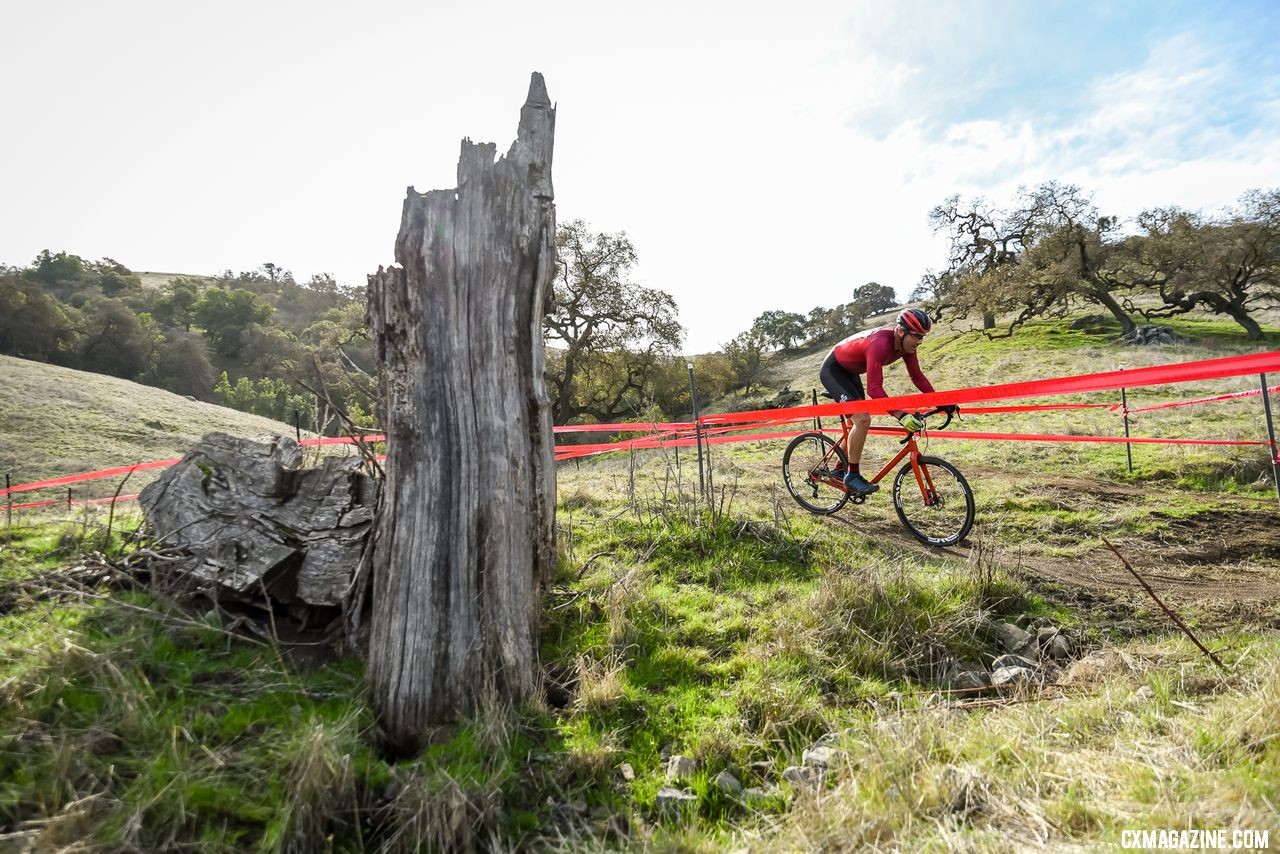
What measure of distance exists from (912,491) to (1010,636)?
3.17 metres

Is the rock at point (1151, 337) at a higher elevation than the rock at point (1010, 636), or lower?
higher

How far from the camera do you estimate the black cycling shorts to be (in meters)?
6.84

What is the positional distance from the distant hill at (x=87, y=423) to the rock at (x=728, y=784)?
1328 centimetres

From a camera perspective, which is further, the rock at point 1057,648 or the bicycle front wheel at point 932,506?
the bicycle front wheel at point 932,506

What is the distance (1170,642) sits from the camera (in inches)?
150

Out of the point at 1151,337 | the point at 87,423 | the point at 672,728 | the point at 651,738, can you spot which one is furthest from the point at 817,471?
the point at 1151,337

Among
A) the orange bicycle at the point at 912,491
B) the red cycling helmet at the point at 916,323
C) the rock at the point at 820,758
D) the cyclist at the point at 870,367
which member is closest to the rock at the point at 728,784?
the rock at the point at 820,758

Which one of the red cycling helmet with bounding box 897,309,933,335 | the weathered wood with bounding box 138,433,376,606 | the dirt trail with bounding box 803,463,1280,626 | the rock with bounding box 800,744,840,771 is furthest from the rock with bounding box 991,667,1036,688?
the weathered wood with bounding box 138,433,376,606

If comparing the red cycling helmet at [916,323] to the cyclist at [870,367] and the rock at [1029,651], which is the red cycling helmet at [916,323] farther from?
the rock at [1029,651]

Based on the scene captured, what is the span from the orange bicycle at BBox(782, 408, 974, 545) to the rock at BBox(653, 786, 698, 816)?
13.6 ft

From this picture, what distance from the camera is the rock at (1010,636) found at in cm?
402

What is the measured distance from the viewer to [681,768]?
2.88 m

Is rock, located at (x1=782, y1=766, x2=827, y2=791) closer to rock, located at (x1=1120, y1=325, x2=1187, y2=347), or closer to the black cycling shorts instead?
the black cycling shorts

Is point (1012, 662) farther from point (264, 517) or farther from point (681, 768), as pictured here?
point (264, 517)
